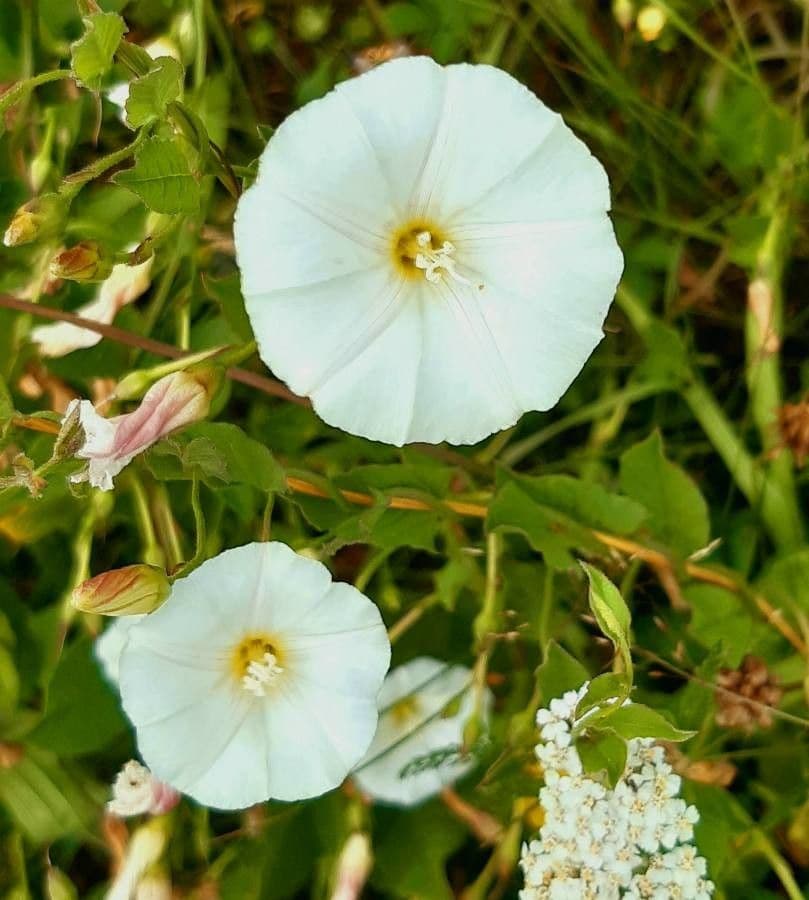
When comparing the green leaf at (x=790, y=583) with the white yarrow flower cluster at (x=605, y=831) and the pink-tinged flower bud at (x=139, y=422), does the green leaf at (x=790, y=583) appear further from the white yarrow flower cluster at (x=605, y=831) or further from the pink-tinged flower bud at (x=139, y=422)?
the pink-tinged flower bud at (x=139, y=422)

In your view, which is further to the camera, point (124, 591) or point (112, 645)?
point (112, 645)

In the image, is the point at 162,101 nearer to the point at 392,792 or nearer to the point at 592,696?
the point at 592,696

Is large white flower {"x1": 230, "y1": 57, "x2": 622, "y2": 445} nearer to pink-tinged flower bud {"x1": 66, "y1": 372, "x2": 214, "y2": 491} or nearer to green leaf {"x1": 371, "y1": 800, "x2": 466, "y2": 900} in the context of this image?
pink-tinged flower bud {"x1": 66, "y1": 372, "x2": 214, "y2": 491}

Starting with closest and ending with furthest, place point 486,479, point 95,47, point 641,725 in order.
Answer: point 95,47 < point 641,725 < point 486,479

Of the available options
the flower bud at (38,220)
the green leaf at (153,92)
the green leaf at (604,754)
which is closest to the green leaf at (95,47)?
the green leaf at (153,92)

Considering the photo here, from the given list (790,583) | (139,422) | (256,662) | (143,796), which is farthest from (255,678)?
(790,583)

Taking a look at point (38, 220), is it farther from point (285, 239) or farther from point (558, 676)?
point (558, 676)

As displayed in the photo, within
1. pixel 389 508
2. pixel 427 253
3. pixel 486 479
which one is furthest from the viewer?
pixel 486 479
